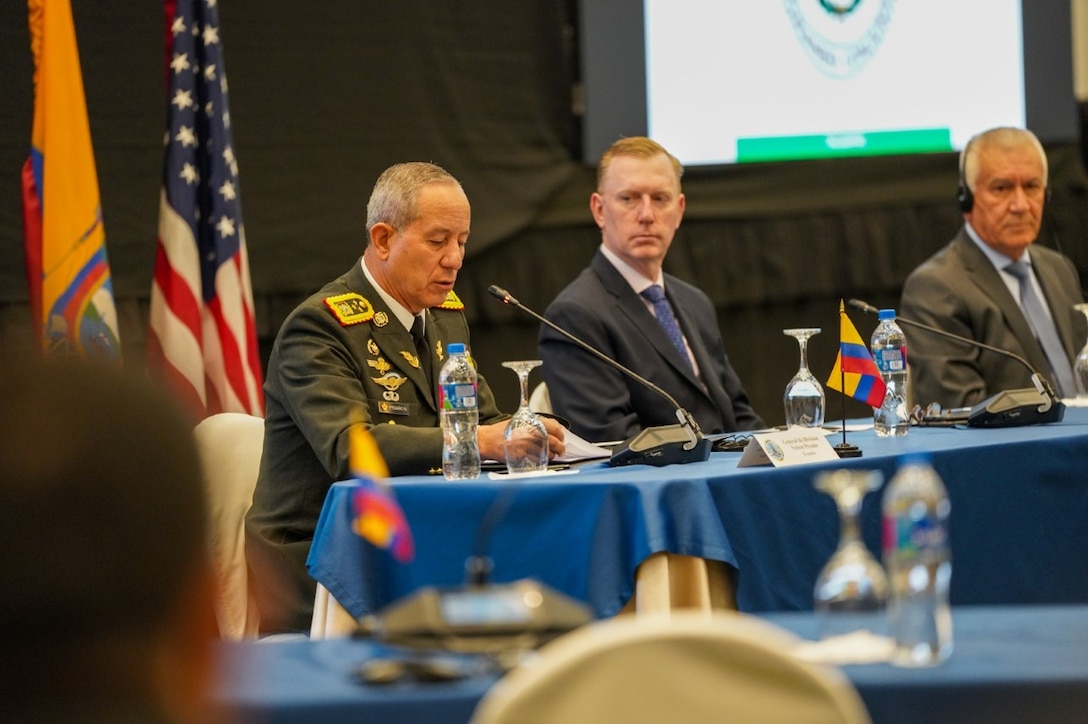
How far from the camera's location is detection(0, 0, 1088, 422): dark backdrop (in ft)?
16.4

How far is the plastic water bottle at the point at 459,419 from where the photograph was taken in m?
3.04

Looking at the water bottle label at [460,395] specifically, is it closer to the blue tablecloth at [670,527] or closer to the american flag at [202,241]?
the blue tablecloth at [670,527]

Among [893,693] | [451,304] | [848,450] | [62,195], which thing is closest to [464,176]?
[62,195]

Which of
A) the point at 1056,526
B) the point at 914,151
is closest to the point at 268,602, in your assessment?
the point at 1056,526

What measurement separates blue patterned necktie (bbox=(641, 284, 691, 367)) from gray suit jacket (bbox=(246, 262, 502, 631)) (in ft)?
3.34

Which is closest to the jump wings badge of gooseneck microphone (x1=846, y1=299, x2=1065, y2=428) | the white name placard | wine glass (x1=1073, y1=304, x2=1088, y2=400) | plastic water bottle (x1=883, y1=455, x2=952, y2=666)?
the white name placard

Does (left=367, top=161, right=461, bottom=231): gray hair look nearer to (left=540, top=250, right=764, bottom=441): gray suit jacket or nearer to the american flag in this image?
(left=540, top=250, right=764, bottom=441): gray suit jacket

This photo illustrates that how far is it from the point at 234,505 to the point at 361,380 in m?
0.46

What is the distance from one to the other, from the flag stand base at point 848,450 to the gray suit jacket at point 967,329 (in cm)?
129

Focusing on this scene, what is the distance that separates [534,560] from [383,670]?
138cm

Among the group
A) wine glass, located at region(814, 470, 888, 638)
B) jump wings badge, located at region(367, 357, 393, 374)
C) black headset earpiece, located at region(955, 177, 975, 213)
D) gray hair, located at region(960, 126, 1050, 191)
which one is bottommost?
wine glass, located at region(814, 470, 888, 638)

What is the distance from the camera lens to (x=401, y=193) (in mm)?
3527

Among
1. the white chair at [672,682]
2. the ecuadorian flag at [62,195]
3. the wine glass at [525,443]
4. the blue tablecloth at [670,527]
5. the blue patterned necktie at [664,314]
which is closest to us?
the white chair at [672,682]

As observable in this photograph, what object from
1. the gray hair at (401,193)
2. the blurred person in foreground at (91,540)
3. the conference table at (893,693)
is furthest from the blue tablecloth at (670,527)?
the blurred person in foreground at (91,540)
